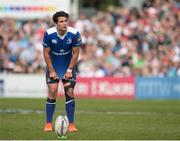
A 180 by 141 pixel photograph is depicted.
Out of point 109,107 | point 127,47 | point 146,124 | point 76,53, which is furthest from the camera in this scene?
point 127,47

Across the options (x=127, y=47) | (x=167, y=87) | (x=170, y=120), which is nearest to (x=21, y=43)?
(x=127, y=47)

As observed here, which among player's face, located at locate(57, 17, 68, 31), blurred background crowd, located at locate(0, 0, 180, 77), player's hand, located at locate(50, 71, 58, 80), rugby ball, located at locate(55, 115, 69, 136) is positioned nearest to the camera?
rugby ball, located at locate(55, 115, 69, 136)

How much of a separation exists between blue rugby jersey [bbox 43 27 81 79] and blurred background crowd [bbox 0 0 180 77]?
14.2 m

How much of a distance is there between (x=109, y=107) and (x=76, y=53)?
8058 millimetres

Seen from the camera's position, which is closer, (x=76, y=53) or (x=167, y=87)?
(x=76, y=53)

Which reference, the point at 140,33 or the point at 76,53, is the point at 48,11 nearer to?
the point at 140,33

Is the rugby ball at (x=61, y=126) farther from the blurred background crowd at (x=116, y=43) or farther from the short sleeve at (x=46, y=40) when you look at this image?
the blurred background crowd at (x=116, y=43)

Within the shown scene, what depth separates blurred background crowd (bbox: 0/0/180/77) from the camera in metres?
30.2

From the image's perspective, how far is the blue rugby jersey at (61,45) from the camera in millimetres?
15359

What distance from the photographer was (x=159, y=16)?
31.9 meters

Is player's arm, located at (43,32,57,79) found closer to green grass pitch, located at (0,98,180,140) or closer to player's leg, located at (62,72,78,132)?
player's leg, located at (62,72,78,132)

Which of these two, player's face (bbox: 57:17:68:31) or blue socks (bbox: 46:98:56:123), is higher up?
player's face (bbox: 57:17:68:31)

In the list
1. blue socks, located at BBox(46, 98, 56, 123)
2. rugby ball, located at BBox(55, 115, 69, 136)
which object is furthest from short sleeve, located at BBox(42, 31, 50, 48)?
rugby ball, located at BBox(55, 115, 69, 136)

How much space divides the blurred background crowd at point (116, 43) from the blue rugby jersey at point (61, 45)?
14222 mm
